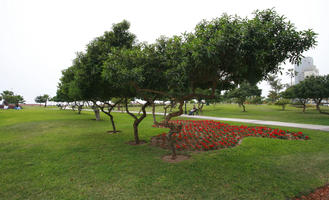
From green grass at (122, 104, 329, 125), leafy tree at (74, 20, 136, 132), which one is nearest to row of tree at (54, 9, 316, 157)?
leafy tree at (74, 20, 136, 132)

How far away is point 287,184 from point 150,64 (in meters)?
5.56

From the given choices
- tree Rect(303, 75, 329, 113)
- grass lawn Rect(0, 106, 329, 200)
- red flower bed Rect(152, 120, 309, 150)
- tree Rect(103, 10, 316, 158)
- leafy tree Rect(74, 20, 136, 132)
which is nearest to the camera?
grass lawn Rect(0, 106, 329, 200)

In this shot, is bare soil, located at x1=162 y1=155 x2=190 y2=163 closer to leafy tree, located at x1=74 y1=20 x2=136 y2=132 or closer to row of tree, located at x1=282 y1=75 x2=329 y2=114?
leafy tree, located at x1=74 y1=20 x2=136 y2=132

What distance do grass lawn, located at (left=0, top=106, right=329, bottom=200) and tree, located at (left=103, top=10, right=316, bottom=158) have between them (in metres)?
2.85

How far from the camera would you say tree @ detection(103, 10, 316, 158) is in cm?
457

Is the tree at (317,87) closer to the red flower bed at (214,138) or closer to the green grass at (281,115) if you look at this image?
the green grass at (281,115)

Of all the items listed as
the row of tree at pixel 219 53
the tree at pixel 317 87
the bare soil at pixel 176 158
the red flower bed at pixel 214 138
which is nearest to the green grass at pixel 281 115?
the tree at pixel 317 87

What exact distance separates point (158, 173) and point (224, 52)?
13.5ft

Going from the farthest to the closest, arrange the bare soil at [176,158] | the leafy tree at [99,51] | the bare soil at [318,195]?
the leafy tree at [99,51] → the bare soil at [176,158] → the bare soil at [318,195]

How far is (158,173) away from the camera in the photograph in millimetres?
5422

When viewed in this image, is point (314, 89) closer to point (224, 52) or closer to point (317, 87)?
point (317, 87)

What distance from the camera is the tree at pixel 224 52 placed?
4.57 m

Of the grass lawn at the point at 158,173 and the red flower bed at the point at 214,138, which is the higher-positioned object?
the red flower bed at the point at 214,138

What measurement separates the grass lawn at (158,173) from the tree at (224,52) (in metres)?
2.85
